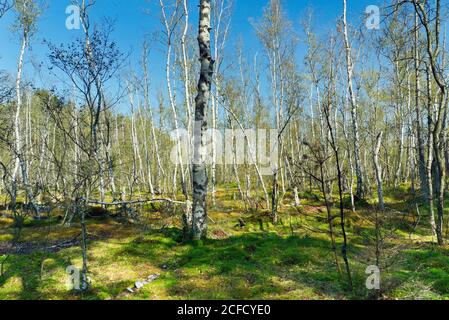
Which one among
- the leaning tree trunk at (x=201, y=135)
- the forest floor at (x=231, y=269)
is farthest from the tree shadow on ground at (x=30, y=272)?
the leaning tree trunk at (x=201, y=135)

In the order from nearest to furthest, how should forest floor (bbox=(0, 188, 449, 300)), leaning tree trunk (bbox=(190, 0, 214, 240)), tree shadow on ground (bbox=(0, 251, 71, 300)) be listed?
forest floor (bbox=(0, 188, 449, 300)), tree shadow on ground (bbox=(0, 251, 71, 300)), leaning tree trunk (bbox=(190, 0, 214, 240))

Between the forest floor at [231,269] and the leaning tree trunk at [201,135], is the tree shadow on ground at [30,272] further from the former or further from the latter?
the leaning tree trunk at [201,135]

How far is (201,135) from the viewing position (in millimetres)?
9680

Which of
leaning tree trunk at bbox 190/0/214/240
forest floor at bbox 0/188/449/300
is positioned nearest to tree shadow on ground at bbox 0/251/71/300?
forest floor at bbox 0/188/449/300

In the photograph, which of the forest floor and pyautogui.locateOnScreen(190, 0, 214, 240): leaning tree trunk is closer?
the forest floor

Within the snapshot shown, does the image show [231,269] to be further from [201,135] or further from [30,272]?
[30,272]

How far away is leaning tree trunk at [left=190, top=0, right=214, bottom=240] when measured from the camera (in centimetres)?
930

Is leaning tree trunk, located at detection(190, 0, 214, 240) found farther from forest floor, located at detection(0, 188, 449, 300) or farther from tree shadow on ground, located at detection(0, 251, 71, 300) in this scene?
tree shadow on ground, located at detection(0, 251, 71, 300)

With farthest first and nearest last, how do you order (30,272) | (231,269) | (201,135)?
(201,135)
(30,272)
(231,269)

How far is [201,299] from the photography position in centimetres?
560

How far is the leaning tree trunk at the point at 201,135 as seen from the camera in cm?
930

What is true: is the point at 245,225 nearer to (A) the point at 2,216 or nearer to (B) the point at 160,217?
(B) the point at 160,217

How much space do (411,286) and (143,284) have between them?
16.9 feet

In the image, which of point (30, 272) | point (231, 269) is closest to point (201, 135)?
point (231, 269)
